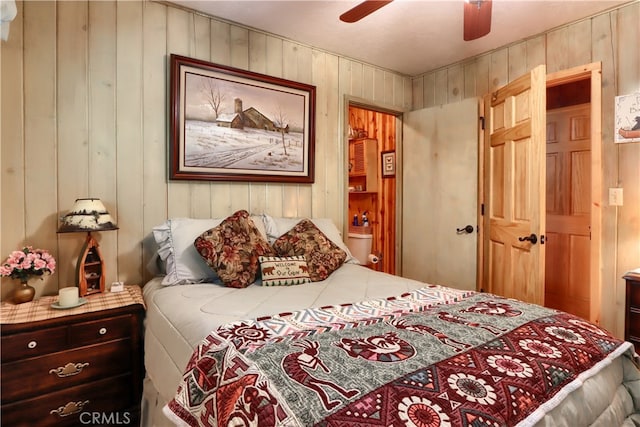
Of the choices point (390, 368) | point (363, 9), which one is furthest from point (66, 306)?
point (363, 9)

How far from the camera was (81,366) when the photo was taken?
5.55 ft

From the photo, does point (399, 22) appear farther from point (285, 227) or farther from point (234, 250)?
point (234, 250)

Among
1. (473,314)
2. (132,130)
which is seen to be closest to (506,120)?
(473,314)

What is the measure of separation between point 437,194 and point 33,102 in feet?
10.4

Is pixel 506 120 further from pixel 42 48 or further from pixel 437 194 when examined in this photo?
pixel 42 48

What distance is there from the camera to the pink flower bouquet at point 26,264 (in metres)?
1.72

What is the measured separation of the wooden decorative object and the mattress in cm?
29

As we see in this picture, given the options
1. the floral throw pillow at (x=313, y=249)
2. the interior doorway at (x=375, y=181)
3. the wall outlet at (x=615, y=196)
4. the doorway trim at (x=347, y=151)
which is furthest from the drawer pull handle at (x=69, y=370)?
the wall outlet at (x=615, y=196)

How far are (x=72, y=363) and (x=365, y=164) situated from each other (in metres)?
3.72

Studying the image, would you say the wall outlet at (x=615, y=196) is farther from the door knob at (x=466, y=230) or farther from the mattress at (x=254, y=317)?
the mattress at (x=254, y=317)

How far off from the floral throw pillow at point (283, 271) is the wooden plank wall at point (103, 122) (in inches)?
28.6

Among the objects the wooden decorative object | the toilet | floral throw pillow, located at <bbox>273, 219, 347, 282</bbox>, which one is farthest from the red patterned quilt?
the toilet

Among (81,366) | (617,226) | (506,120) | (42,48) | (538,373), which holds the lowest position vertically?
(81,366)

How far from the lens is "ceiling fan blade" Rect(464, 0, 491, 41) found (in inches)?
68.4
